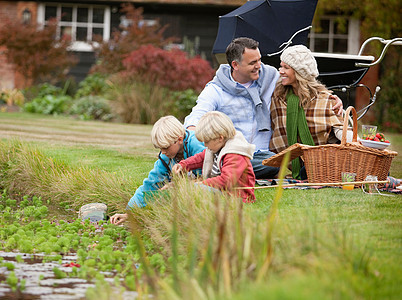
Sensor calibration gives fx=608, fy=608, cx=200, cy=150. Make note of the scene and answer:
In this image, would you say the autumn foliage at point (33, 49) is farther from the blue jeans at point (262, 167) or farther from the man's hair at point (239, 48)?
the blue jeans at point (262, 167)

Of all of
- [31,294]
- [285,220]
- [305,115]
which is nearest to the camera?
[31,294]

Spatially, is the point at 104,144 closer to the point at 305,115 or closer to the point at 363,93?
the point at 305,115

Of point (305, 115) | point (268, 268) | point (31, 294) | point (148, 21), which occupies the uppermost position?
point (148, 21)

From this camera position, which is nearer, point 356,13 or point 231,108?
point 231,108

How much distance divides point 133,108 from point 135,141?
3.51m

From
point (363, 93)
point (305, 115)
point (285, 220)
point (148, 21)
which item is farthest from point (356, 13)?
point (285, 220)

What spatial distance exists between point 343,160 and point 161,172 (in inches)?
54.9

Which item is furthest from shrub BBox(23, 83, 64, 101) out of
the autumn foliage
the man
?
the man

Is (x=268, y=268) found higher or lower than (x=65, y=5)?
lower

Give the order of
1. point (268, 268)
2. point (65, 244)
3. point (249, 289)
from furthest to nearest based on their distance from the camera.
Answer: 1. point (65, 244)
2. point (268, 268)
3. point (249, 289)

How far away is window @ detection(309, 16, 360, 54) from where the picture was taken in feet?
54.2

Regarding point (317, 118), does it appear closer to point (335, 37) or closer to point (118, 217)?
point (118, 217)

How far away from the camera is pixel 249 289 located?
226cm

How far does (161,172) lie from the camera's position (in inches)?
180
